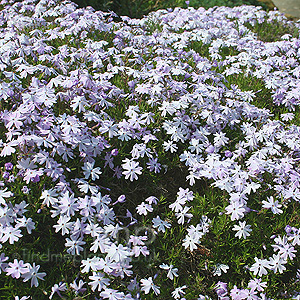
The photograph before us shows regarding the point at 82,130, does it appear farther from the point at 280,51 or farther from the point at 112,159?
the point at 280,51

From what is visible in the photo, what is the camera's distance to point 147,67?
332 centimetres

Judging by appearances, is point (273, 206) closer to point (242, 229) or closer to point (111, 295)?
point (242, 229)

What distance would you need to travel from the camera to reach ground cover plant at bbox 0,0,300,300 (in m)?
2.05

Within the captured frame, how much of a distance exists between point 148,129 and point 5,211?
4.37ft

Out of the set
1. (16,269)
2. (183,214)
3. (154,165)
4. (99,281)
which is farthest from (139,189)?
(16,269)

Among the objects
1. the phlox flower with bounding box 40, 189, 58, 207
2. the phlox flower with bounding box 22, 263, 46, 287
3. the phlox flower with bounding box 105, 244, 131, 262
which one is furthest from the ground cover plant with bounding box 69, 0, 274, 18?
the phlox flower with bounding box 22, 263, 46, 287

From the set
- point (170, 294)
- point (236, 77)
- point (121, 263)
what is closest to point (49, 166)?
point (121, 263)

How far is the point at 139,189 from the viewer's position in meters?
2.67

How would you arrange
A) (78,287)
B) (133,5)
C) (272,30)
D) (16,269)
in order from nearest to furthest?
1. (16,269)
2. (78,287)
3. (272,30)
4. (133,5)

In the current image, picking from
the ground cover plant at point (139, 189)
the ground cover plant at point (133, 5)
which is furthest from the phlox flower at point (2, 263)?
the ground cover plant at point (133, 5)

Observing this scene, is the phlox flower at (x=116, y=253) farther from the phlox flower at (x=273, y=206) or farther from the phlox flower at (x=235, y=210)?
the phlox flower at (x=273, y=206)

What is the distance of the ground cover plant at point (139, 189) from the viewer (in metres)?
2.05

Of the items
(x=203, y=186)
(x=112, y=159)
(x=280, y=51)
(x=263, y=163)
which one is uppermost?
(x=280, y=51)

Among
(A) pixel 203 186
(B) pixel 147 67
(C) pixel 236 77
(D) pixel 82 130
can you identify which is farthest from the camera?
(C) pixel 236 77
